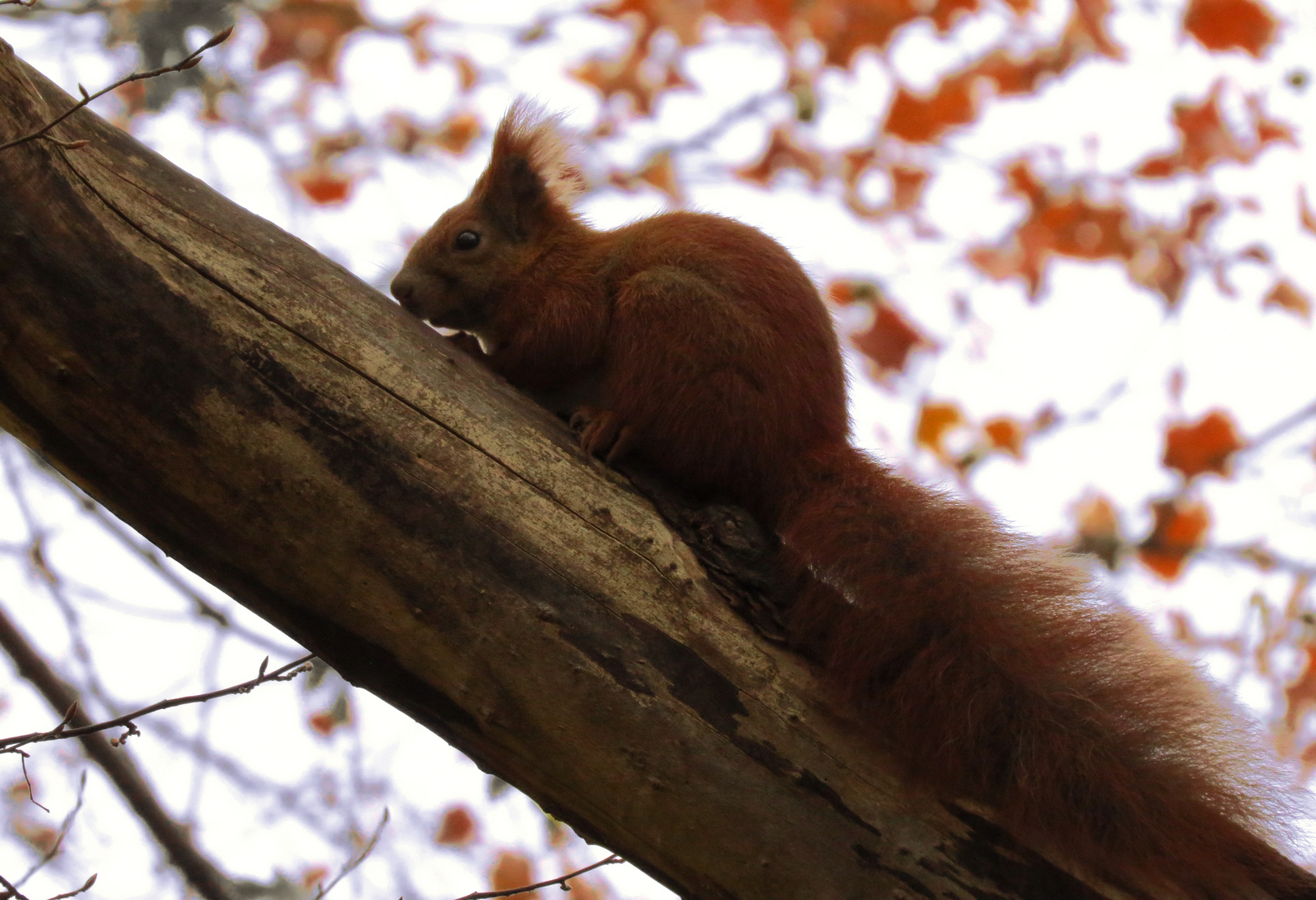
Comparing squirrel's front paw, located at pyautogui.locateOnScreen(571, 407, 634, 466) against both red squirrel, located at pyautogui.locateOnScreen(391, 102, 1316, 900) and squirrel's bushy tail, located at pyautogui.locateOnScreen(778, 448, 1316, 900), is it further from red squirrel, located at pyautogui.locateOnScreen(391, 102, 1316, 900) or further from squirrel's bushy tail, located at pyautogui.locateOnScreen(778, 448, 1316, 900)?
A: squirrel's bushy tail, located at pyautogui.locateOnScreen(778, 448, 1316, 900)

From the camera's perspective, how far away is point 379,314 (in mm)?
2350

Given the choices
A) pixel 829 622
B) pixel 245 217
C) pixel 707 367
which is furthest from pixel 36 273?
pixel 829 622

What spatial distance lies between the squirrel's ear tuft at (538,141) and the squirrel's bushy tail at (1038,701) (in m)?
1.79

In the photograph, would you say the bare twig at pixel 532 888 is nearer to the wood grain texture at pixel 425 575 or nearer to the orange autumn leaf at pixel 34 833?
the wood grain texture at pixel 425 575

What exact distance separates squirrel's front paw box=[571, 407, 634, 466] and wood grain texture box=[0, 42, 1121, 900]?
0.33 meters

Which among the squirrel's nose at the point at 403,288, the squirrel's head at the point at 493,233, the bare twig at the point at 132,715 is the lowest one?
the bare twig at the point at 132,715

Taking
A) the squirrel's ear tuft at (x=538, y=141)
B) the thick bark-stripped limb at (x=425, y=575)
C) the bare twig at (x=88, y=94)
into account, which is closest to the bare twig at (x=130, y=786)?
the thick bark-stripped limb at (x=425, y=575)

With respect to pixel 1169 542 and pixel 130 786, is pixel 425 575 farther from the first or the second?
pixel 1169 542

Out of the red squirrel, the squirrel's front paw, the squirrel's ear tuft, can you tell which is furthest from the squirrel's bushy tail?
the squirrel's ear tuft

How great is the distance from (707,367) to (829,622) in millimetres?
801

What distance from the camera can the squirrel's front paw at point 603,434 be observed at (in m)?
2.47

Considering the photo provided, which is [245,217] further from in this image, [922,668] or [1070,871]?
[1070,871]

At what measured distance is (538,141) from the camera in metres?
3.53

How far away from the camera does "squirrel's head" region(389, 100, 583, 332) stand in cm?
335
